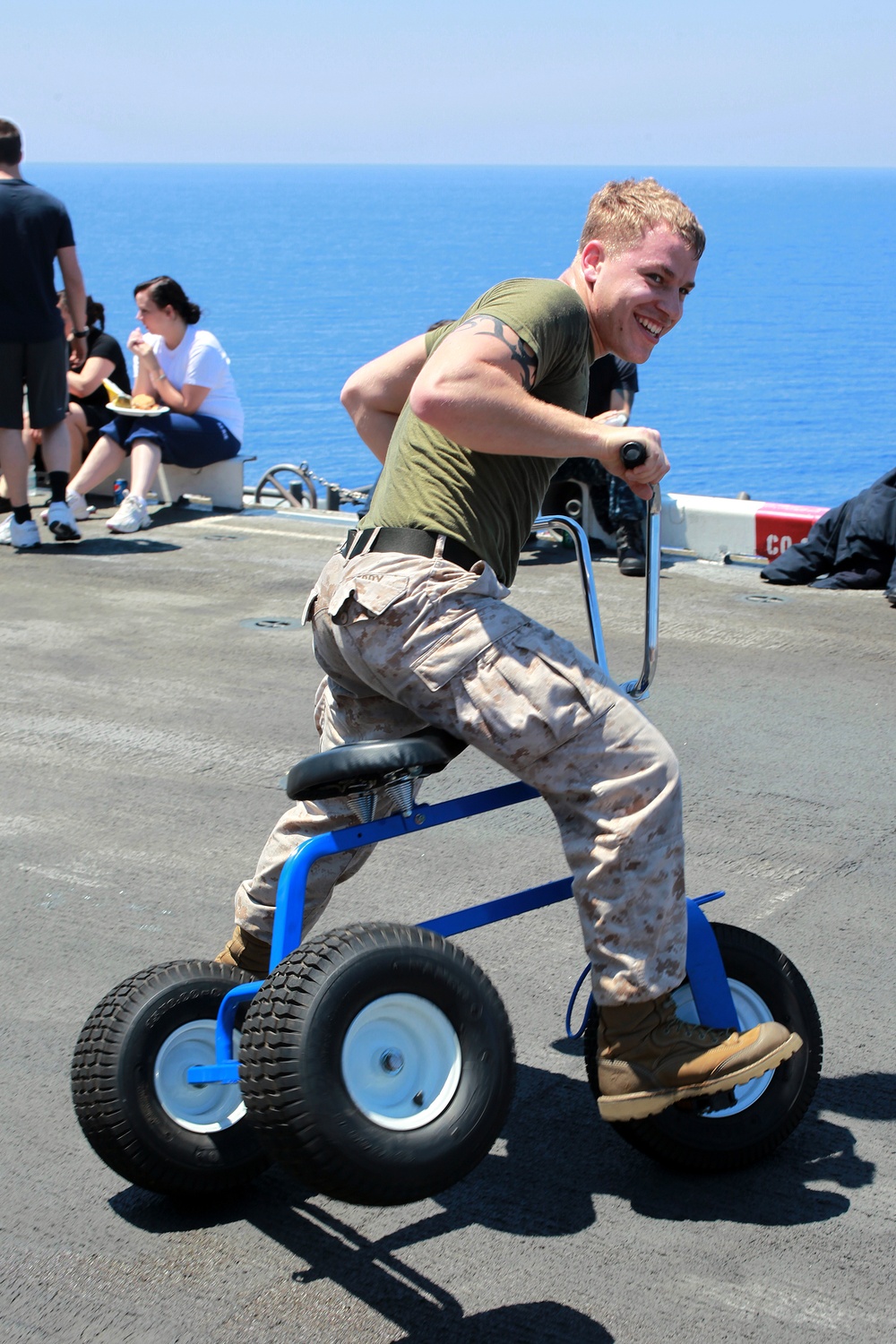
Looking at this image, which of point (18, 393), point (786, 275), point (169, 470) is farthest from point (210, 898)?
point (786, 275)

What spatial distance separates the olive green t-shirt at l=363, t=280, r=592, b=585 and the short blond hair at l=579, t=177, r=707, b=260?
0.48 ft

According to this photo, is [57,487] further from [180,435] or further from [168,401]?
[168,401]

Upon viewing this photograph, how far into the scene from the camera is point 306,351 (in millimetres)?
29812

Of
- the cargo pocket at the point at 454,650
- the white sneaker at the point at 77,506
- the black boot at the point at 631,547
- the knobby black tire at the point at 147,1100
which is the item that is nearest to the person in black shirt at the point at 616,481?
the black boot at the point at 631,547

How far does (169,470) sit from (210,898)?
7.17 meters

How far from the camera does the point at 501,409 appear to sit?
8.15 ft

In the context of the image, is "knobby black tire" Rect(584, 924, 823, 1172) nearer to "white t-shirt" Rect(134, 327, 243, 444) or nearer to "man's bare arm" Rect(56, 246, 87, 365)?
"man's bare arm" Rect(56, 246, 87, 365)

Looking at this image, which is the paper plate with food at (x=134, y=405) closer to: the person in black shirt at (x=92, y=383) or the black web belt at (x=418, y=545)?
the person in black shirt at (x=92, y=383)

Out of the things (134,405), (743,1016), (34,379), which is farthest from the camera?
(134,405)

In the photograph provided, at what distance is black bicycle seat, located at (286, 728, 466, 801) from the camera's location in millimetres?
2549

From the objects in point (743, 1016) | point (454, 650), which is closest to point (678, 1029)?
point (743, 1016)

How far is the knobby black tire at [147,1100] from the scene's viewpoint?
2617mm

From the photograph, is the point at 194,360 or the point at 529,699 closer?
the point at 529,699

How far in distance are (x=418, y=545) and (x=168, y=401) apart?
814 cm
